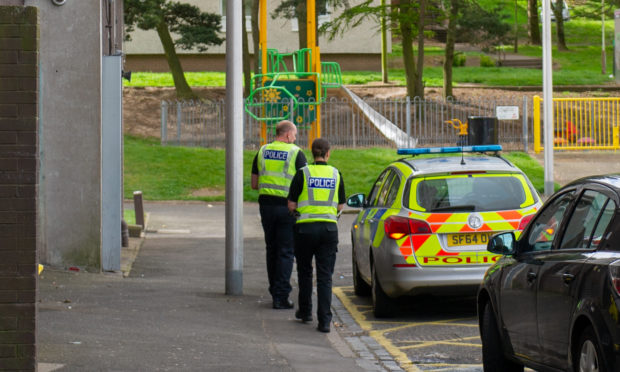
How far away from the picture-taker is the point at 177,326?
9.95 metres

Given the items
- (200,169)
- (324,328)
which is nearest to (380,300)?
(324,328)

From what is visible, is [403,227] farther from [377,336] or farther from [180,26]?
[180,26]

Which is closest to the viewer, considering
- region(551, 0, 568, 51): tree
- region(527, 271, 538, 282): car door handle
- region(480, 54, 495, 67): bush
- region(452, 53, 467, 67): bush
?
region(527, 271, 538, 282): car door handle

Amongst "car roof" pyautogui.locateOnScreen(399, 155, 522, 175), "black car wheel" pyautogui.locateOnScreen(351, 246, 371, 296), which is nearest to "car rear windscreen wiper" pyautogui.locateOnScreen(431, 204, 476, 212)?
"car roof" pyautogui.locateOnScreen(399, 155, 522, 175)

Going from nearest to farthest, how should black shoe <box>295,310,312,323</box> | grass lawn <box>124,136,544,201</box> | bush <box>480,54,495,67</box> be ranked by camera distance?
black shoe <box>295,310,312,323</box>, grass lawn <box>124,136,544,201</box>, bush <box>480,54,495,67</box>

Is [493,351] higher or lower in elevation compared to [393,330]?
higher

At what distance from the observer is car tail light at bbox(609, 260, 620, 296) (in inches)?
213

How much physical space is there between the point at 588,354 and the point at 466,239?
4.85 meters

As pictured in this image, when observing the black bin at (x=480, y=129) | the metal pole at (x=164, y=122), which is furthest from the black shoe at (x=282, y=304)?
the metal pole at (x=164, y=122)

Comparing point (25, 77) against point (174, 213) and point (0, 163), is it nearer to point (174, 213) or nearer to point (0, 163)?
point (0, 163)

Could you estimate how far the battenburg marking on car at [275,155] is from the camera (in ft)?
36.4

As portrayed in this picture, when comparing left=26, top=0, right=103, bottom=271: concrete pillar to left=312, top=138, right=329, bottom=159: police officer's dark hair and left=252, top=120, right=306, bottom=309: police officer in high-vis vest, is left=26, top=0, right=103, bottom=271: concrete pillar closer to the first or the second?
→ left=252, top=120, right=306, bottom=309: police officer in high-vis vest

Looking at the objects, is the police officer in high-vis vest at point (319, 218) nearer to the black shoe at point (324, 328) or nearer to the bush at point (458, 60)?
the black shoe at point (324, 328)

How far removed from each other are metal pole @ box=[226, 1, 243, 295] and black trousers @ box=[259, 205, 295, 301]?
783 millimetres
